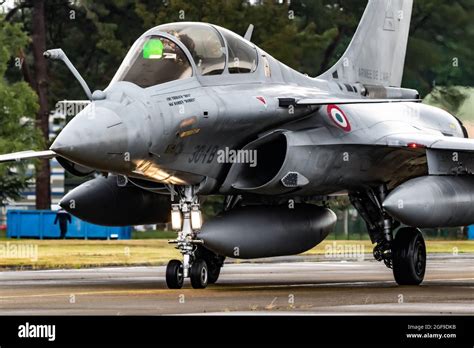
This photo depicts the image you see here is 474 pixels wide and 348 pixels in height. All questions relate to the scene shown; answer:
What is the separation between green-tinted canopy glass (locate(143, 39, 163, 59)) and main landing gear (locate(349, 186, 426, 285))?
4852mm

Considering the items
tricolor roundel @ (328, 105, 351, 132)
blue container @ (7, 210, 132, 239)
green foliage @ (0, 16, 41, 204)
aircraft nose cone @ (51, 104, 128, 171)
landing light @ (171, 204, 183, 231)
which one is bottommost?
landing light @ (171, 204, 183, 231)

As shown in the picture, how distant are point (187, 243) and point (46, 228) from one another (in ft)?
100.0

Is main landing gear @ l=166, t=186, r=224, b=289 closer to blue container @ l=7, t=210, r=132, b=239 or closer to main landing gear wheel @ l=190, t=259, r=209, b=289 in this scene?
main landing gear wheel @ l=190, t=259, r=209, b=289

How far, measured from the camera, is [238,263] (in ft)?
97.0

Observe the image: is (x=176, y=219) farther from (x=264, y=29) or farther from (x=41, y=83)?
(x=41, y=83)

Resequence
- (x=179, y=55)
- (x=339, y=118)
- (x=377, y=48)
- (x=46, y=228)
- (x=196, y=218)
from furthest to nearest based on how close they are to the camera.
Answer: (x=46, y=228) → (x=377, y=48) → (x=339, y=118) → (x=196, y=218) → (x=179, y=55)

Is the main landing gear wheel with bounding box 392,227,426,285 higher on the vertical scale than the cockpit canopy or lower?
lower

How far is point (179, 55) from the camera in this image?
16859 millimetres

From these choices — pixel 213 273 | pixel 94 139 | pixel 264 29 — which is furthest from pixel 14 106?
pixel 94 139

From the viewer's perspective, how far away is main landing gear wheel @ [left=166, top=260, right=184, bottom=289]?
17.3 meters

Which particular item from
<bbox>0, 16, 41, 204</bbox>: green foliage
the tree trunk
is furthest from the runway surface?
the tree trunk

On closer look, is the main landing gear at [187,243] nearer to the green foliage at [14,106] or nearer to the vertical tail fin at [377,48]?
the vertical tail fin at [377,48]

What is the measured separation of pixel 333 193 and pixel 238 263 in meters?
9.92
